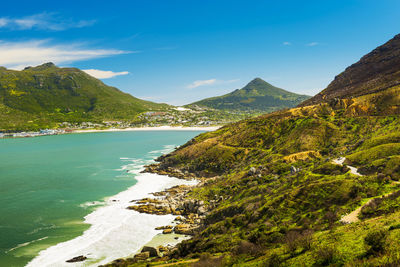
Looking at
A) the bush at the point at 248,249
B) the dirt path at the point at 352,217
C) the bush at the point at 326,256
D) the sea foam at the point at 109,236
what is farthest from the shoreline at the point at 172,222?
the dirt path at the point at 352,217

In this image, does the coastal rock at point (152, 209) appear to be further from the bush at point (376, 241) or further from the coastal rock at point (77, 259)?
the bush at point (376, 241)

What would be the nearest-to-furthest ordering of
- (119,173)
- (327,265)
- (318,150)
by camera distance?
1. (327,265)
2. (318,150)
3. (119,173)

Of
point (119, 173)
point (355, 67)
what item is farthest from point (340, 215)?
point (355, 67)

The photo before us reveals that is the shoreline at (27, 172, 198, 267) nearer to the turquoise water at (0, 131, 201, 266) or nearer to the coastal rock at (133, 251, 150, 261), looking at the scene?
the turquoise water at (0, 131, 201, 266)

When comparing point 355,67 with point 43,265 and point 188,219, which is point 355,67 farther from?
point 43,265

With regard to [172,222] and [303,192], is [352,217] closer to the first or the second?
[303,192]

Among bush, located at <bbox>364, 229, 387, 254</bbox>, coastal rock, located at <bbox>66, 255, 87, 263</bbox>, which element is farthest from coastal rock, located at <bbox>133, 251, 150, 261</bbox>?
bush, located at <bbox>364, 229, 387, 254</bbox>
